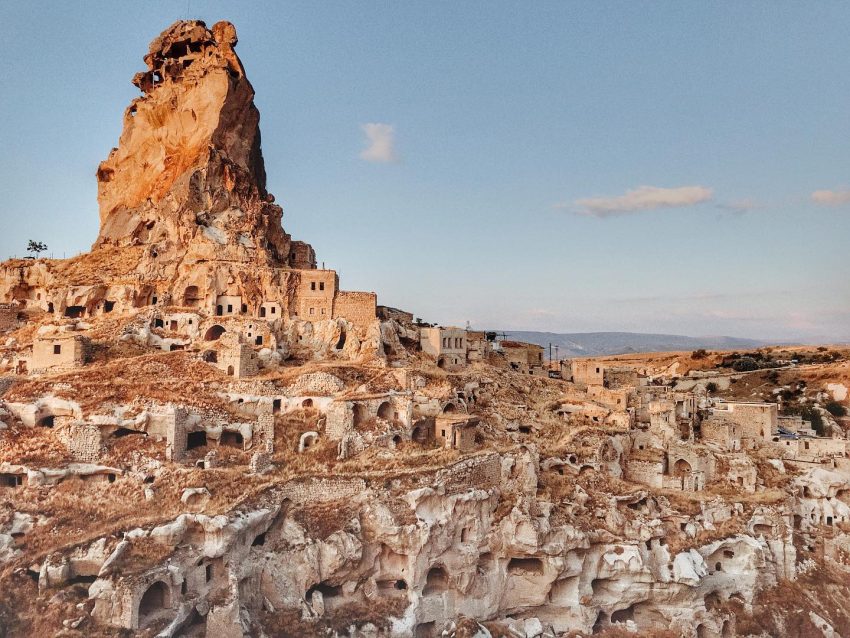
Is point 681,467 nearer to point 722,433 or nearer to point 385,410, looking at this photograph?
point 722,433

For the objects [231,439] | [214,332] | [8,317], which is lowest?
[231,439]

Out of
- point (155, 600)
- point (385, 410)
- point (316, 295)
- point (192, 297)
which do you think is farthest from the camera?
point (316, 295)

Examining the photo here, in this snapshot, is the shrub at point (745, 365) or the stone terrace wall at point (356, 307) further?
the shrub at point (745, 365)

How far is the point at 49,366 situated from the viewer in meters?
32.1

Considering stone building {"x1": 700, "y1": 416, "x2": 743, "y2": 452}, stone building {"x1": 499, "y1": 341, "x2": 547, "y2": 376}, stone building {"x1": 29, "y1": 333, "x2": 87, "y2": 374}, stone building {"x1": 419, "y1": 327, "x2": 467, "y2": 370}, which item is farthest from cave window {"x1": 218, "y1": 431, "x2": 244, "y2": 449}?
stone building {"x1": 700, "y1": 416, "x2": 743, "y2": 452}

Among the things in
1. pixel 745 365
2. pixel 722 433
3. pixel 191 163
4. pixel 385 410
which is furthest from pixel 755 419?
pixel 745 365

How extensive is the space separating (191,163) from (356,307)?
14.8 metres

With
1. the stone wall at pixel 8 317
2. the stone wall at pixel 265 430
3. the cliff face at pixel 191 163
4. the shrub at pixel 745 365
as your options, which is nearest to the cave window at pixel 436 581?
the stone wall at pixel 265 430

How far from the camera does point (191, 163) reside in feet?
145

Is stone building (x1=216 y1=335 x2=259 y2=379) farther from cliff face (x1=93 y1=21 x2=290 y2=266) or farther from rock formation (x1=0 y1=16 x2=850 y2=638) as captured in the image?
cliff face (x1=93 y1=21 x2=290 y2=266)

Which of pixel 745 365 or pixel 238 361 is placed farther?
pixel 745 365

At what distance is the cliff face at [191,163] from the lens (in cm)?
4219

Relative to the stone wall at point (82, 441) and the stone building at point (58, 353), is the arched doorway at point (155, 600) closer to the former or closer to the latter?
the stone wall at point (82, 441)

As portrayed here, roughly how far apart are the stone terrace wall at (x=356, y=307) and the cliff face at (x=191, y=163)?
5446 millimetres
